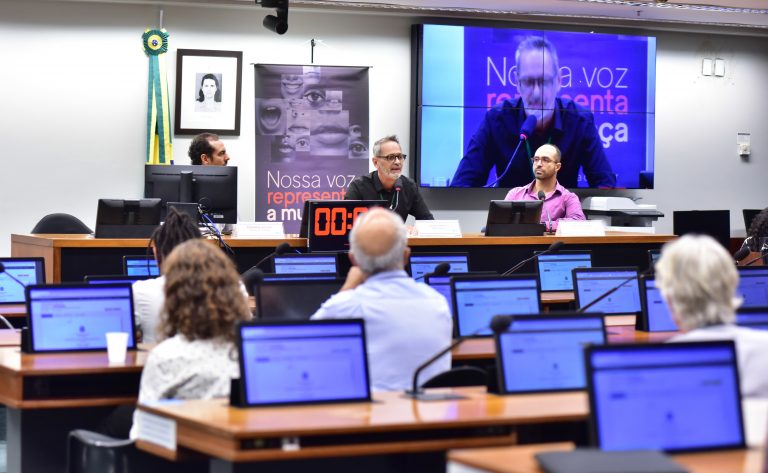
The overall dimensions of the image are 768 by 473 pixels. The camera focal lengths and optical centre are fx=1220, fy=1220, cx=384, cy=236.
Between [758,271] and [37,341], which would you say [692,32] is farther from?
[37,341]

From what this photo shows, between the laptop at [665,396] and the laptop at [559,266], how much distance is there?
15.5 feet

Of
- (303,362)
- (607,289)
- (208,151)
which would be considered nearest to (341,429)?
(303,362)

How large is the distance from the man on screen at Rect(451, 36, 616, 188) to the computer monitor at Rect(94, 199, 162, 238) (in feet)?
13.7

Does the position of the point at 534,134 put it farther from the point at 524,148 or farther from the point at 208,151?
the point at 208,151

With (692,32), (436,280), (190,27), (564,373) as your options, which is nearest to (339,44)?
(190,27)

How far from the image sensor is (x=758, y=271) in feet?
19.3

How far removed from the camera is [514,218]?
Result: 845cm

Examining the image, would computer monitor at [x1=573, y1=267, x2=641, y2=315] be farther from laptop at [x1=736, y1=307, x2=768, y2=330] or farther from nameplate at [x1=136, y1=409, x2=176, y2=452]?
nameplate at [x1=136, y1=409, x2=176, y2=452]

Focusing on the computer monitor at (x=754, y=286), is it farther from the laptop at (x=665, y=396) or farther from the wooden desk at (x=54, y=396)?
the laptop at (x=665, y=396)

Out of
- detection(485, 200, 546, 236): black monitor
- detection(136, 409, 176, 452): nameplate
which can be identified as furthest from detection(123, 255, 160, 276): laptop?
detection(136, 409, 176, 452): nameplate

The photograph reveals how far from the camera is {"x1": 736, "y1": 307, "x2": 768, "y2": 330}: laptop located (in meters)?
3.92

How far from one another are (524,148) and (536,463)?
360 inches

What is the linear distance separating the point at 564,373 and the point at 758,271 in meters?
2.57

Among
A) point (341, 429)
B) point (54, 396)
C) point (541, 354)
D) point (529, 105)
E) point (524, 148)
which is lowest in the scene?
point (54, 396)
